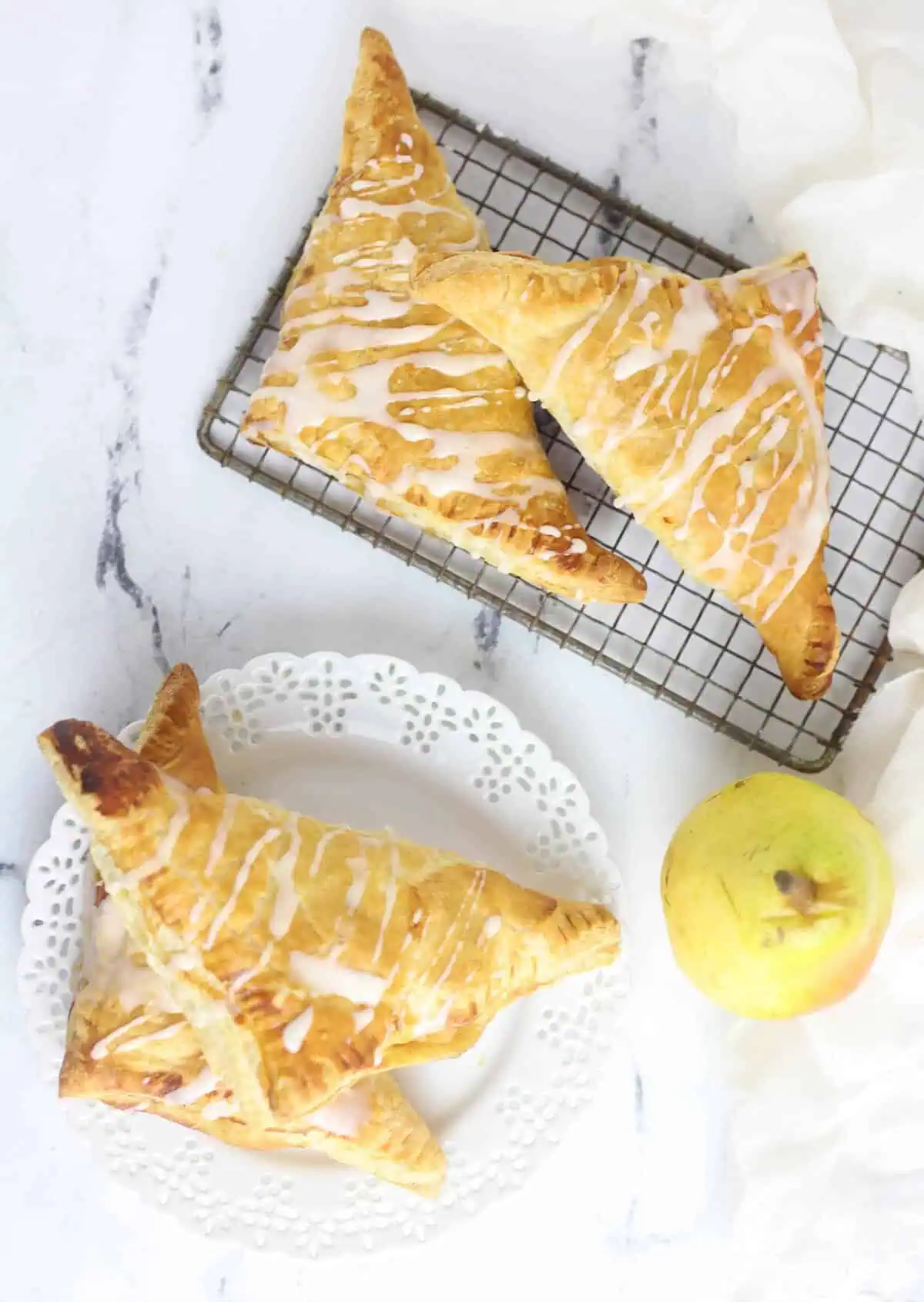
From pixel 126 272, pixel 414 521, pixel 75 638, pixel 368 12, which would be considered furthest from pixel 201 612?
pixel 368 12

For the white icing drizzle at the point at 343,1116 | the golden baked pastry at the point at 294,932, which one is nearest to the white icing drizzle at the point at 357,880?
the golden baked pastry at the point at 294,932

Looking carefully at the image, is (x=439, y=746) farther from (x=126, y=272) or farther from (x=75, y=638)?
(x=126, y=272)

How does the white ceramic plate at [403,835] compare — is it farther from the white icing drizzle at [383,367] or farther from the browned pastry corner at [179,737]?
the white icing drizzle at [383,367]

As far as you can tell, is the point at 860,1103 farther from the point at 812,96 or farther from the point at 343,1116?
the point at 812,96

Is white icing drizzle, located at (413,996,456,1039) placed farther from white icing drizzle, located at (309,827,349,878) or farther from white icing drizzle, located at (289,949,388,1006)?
white icing drizzle, located at (309,827,349,878)

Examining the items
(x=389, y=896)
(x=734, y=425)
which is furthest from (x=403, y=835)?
(x=734, y=425)

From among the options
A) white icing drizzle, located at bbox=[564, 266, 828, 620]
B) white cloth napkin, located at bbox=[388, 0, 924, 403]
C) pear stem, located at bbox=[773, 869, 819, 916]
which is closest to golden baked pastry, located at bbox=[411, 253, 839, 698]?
white icing drizzle, located at bbox=[564, 266, 828, 620]
